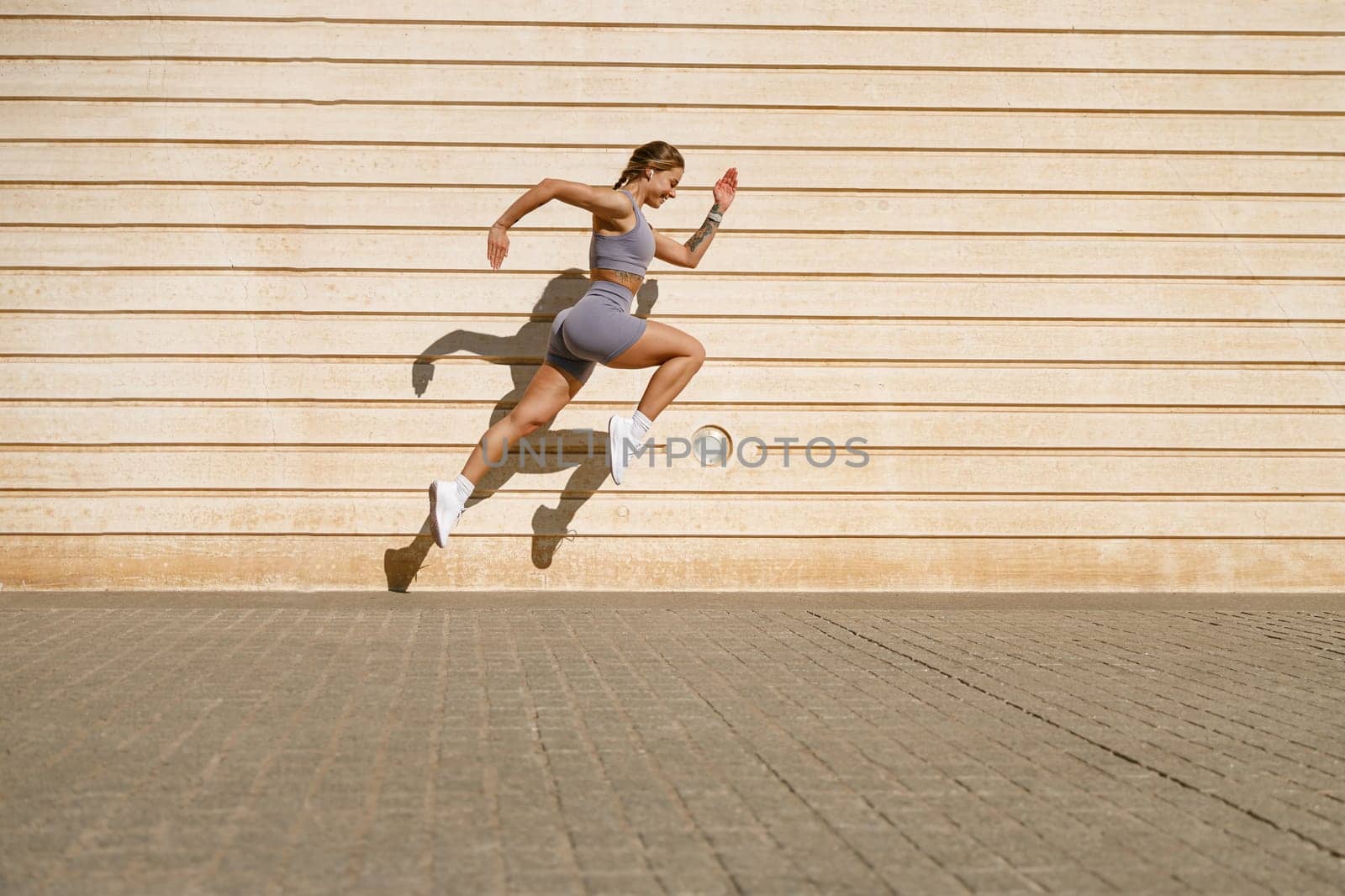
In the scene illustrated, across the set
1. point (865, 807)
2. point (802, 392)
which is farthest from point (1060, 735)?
point (802, 392)

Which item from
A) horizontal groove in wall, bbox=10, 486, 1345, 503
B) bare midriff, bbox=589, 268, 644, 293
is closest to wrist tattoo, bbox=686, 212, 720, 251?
bare midriff, bbox=589, 268, 644, 293

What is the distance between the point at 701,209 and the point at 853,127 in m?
1.09

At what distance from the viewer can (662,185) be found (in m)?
7.67

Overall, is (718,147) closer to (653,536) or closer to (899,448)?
(899,448)

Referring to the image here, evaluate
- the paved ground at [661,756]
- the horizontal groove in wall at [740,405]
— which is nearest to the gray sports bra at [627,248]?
the horizontal groove in wall at [740,405]

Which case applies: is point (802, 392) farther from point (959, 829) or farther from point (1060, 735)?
point (959, 829)

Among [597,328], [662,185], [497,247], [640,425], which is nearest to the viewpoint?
[497,247]

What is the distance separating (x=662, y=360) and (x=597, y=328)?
43 centimetres

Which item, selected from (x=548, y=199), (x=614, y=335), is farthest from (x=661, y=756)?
(x=548, y=199)

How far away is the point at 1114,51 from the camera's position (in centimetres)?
855

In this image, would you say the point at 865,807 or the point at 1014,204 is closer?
the point at 865,807

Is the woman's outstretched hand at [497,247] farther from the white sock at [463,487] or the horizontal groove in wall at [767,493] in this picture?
the horizontal groove in wall at [767,493]

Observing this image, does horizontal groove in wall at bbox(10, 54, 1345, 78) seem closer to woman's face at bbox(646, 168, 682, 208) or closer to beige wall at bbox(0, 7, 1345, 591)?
beige wall at bbox(0, 7, 1345, 591)

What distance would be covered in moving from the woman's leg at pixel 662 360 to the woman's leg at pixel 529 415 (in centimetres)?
33
